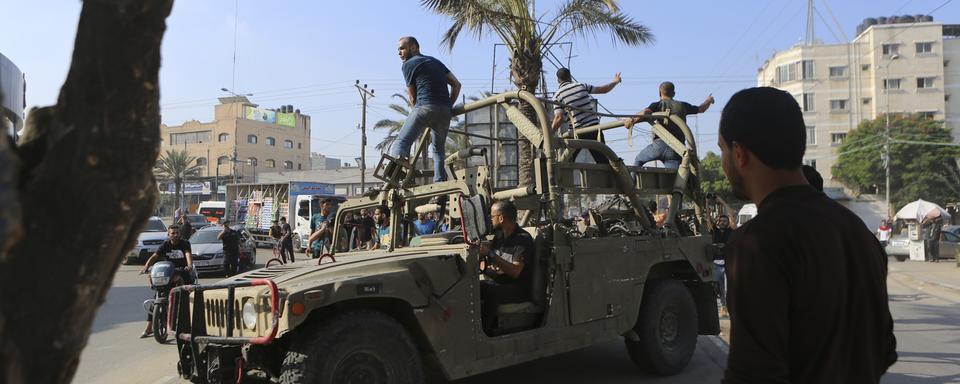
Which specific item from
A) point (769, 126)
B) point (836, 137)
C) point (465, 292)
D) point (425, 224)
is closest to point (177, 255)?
point (425, 224)

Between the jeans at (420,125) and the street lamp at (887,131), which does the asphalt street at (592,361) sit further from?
the street lamp at (887,131)

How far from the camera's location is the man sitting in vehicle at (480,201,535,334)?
17.9 ft

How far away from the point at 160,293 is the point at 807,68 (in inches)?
2494

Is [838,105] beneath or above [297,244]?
above

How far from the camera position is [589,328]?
237 inches

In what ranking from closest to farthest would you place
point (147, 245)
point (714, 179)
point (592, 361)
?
point (592, 361) → point (147, 245) → point (714, 179)

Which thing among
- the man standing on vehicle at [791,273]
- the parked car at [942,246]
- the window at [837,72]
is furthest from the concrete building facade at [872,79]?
the man standing on vehicle at [791,273]

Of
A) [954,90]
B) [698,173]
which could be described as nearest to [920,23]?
[954,90]

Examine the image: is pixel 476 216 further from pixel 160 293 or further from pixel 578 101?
pixel 160 293

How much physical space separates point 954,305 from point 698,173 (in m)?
8.97

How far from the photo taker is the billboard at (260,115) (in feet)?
263

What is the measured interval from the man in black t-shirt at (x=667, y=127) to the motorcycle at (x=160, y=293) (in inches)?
253

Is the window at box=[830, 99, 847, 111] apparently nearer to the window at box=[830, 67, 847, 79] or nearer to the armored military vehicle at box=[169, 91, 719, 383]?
the window at box=[830, 67, 847, 79]

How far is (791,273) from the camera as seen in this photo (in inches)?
67.7
